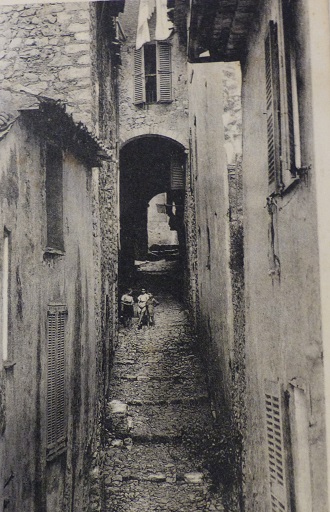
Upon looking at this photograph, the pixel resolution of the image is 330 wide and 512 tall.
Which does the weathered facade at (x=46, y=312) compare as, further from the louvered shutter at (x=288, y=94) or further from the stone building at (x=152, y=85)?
the stone building at (x=152, y=85)

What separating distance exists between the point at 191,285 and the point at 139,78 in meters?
6.69

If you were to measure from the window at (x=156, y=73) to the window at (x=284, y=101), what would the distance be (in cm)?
1182

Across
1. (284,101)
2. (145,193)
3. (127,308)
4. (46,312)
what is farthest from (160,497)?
(145,193)

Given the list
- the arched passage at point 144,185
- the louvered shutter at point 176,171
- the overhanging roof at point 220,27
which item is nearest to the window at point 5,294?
the overhanging roof at point 220,27

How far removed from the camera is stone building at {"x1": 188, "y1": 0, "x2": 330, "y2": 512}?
281 cm

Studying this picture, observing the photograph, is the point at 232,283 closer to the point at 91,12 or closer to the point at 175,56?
the point at 91,12

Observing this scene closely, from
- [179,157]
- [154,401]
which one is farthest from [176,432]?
[179,157]

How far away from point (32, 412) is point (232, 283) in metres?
3.30

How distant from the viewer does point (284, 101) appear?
3.25 metres

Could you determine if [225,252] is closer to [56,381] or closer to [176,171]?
[56,381]

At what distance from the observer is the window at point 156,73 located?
1529 centimetres

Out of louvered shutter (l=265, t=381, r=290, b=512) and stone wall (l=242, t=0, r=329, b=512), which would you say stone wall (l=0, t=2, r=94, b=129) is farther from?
louvered shutter (l=265, t=381, r=290, b=512)

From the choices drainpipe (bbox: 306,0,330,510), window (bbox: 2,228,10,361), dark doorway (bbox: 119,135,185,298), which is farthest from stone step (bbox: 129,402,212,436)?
drainpipe (bbox: 306,0,330,510)

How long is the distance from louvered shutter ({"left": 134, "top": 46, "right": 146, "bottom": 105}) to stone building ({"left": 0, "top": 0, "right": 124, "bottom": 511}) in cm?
412
